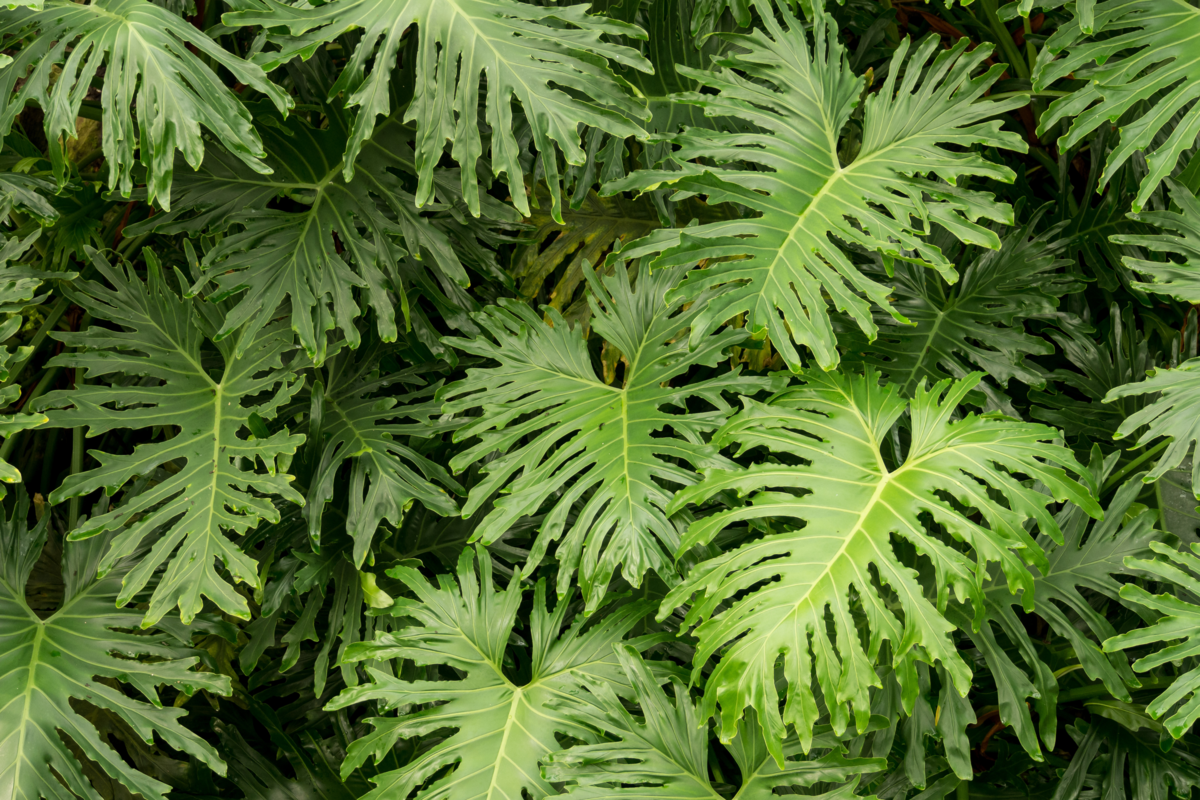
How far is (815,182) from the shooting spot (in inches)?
51.8

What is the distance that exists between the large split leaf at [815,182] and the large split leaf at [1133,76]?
9 centimetres

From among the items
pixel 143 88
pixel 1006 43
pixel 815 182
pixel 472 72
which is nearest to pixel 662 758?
pixel 815 182

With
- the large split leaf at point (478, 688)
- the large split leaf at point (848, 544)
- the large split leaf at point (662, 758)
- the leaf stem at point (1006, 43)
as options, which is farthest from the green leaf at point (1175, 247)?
the large split leaf at point (478, 688)

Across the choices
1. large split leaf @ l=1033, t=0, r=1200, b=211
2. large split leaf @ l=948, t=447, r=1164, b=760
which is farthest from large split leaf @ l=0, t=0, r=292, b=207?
large split leaf @ l=948, t=447, r=1164, b=760

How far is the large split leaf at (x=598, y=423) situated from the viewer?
1.28 meters

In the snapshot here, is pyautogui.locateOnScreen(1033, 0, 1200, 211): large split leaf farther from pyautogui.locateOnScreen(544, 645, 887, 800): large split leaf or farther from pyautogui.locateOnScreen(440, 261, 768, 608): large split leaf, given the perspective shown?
pyautogui.locateOnScreen(544, 645, 887, 800): large split leaf

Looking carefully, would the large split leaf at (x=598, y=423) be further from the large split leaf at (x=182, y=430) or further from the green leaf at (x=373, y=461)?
the large split leaf at (x=182, y=430)

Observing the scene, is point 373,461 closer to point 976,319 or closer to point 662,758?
point 662,758

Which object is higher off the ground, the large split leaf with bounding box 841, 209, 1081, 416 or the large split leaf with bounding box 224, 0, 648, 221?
the large split leaf with bounding box 224, 0, 648, 221

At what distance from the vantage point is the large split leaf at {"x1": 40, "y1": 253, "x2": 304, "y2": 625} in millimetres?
1317

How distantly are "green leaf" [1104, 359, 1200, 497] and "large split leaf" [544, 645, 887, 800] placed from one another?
0.59 meters

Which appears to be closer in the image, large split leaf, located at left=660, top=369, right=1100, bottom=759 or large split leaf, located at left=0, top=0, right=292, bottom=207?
large split leaf, located at left=660, top=369, right=1100, bottom=759

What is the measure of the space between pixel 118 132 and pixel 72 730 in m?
0.88

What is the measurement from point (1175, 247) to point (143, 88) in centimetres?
156
